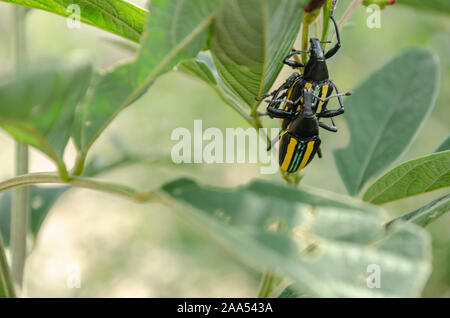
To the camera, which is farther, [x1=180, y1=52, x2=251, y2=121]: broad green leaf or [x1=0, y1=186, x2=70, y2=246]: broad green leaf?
[x1=0, y1=186, x2=70, y2=246]: broad green leaf

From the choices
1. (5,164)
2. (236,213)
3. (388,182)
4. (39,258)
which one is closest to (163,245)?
(39,258)

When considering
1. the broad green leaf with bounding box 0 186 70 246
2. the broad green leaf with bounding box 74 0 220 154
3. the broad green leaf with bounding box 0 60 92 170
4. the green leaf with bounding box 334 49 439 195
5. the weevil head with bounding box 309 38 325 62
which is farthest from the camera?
the broad green leaf with bounding box 0 186 70 246

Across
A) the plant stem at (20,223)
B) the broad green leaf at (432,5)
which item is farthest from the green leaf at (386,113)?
the plant stem at (20,223)

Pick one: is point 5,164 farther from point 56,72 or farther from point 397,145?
point 56,72

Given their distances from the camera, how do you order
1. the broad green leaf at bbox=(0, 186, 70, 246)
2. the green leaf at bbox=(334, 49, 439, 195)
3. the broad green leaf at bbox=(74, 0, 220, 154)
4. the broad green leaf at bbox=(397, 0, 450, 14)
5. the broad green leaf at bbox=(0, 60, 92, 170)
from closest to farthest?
the broad green leaf at bbox=(0, 60, 92, 170), the broad green leaf at bbox=(74, 0, 220, 154), the broad green leaf at bbox=(397, 0, 450, 14), the green leaf at bbox=(334, 49, 439, 195), the broad green leaf at bbox=(0, 186, 70, 246)

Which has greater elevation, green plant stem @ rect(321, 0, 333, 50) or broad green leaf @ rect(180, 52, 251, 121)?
green plant stem @ rect(321, 0, 333, 50)

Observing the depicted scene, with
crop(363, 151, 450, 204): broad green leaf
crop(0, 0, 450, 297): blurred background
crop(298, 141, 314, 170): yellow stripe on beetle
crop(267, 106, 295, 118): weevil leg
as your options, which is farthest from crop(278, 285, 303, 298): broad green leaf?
crop(0, 0, 450, 297): blurred background

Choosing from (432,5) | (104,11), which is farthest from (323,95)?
(104,11)

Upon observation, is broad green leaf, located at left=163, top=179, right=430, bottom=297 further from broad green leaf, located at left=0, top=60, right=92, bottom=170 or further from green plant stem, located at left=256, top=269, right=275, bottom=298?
green plant stem, located at left=256, top=269, right=275, bottom=298
